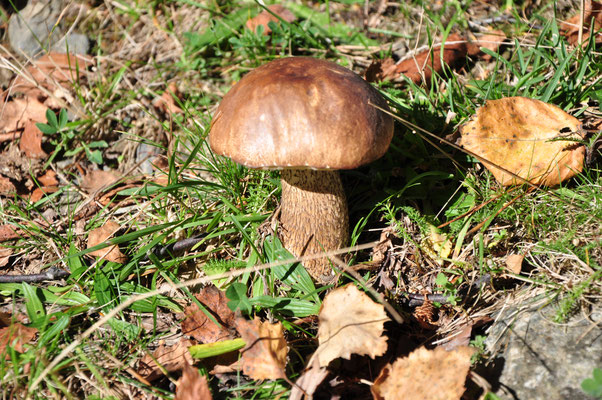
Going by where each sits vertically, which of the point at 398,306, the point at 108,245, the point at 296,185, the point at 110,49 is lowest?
the point at 398,306

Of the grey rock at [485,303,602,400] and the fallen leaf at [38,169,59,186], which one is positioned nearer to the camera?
the grey rock at [485,303,602,400]

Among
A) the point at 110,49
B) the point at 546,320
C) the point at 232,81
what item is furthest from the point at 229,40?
the point at 546,320

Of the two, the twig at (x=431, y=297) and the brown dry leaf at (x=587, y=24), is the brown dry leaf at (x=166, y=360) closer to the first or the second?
the twig at (x=431, y=297)

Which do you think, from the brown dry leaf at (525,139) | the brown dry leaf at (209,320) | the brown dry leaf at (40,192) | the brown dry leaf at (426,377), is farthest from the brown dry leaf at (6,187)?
the brown dry leaf at (525,139)

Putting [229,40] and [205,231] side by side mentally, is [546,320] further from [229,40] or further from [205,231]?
[229,40]

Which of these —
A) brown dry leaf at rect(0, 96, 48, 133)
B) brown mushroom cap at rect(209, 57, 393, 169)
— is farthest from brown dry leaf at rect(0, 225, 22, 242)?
brown mushroom cap at rect(209, 57, 393, 169)

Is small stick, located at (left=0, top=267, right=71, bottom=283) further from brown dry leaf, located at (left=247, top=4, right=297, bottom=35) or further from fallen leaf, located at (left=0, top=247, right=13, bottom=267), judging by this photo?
brown dry leaf, located at (left=247, top=4, right=297, bottom=35)
